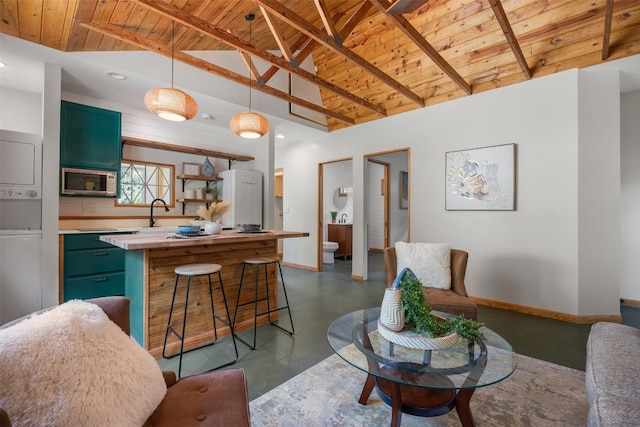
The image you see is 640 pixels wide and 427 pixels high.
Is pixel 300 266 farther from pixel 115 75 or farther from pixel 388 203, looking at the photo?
pixel 115 75

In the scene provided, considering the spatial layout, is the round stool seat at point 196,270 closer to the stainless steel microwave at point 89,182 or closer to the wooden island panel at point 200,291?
the wooden island panel at point 200,291

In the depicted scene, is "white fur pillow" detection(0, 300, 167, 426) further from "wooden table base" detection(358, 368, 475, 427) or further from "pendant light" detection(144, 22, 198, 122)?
"pendant light" detection(144, 22, 198, 122)

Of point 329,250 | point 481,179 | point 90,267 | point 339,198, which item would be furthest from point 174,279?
point 339,198

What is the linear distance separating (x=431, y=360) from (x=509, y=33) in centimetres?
300

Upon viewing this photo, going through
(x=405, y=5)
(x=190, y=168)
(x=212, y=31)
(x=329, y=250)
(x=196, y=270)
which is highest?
→ (x=212, y=31)

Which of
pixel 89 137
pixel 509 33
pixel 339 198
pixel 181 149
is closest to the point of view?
pixel 509 33

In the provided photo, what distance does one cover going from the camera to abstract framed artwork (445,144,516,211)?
3.51 m

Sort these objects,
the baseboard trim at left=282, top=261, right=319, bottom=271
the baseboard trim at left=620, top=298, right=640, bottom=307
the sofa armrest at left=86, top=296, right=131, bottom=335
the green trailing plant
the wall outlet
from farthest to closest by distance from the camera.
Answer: the baseboard trim at left=282, top=261, right=319, bottom=271 < the wall outlet < the baseboard trim at left=620, top=298, right=640, bottom=307 < the green trailing plant < the sofa armrest at left=86, top=296, right=131, bottom=335

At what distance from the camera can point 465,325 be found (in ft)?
5.05

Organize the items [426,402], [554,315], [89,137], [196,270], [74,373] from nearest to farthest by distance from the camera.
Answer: [74,373] → [426,402] → [196,270] → [554,315] → [89,137]

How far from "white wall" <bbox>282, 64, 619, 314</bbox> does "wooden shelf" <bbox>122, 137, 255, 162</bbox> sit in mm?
2687

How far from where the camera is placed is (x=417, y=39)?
270 cm

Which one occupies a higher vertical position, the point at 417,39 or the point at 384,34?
the point at 384,34

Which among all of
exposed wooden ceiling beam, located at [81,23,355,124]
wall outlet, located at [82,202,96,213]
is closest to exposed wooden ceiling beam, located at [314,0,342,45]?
exposed wooden ceiling beam, located at [81,23,355,124]
